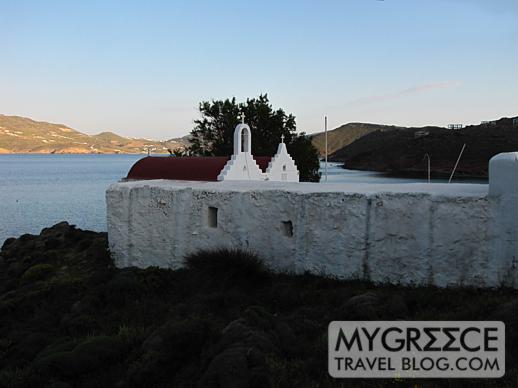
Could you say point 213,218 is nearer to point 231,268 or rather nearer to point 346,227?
point 231,268

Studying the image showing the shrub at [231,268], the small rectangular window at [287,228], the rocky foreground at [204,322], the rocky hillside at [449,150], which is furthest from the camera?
the rocky hillside at [449,150]

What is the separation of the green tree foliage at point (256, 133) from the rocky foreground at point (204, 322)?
2164 cm

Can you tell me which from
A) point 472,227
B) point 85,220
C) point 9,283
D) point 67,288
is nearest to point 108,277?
point 67,288

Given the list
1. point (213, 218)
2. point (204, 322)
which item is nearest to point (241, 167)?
point (213, 218)

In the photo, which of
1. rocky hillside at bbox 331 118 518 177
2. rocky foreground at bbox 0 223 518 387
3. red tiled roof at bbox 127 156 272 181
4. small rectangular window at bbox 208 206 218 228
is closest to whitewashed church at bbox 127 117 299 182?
red tiled roof at bbox 127 156 272 181

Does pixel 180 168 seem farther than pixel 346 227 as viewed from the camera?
Yes

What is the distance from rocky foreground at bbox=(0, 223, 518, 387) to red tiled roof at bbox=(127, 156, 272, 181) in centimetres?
452

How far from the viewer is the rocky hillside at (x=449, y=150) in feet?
245

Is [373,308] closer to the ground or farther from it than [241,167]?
closer to the ground

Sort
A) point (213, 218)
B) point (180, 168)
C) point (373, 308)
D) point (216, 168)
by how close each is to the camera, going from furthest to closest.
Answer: point (180, 168) → point (216, 168) → point (213, 218) → point (373, 308)

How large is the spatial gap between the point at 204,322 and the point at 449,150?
77.5m

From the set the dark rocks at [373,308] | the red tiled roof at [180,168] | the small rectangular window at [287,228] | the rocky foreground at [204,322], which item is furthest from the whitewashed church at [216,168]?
the dark rocks at [373,308]

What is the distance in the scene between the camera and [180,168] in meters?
19.7

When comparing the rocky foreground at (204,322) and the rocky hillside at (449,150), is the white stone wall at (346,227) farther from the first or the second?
the rocky hillside at (449,150)
